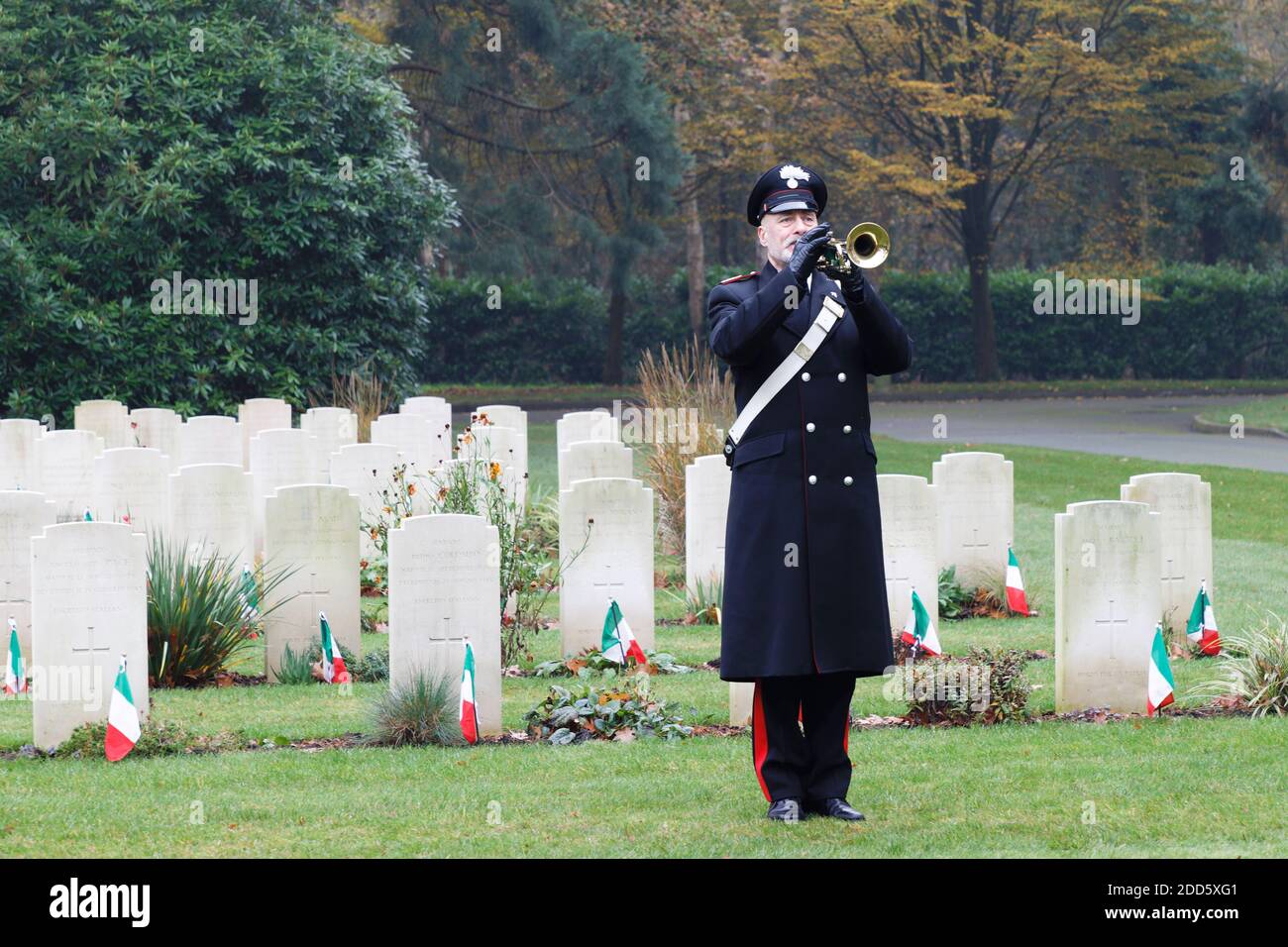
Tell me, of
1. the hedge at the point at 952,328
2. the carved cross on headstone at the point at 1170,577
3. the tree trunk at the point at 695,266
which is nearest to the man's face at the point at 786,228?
the carved cross on headstone at the point at 1170,577

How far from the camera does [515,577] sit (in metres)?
9.34

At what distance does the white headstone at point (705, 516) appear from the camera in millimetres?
9867

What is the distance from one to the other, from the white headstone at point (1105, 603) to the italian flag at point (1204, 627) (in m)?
1.46

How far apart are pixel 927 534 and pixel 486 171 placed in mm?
21107

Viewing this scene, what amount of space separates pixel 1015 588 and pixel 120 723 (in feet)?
18.9

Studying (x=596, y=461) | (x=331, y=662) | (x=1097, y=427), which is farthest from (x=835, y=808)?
(x=1097, y=427)

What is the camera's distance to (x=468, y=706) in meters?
7.11

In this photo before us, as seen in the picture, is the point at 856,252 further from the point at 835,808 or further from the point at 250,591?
the point at 250,591

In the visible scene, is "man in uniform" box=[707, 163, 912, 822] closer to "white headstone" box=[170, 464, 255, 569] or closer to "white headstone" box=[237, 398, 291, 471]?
"white headstone" box=[170, 464, 255, 569]

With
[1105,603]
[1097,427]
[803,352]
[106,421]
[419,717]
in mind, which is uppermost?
[1097,427]

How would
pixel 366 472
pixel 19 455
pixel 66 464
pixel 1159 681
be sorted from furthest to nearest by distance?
pixel 19 455, pixel 66 464, pixel 366 472, pixel 1159 681

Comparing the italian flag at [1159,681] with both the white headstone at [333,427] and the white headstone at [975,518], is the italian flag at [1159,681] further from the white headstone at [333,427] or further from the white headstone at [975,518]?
the white headstone at [333,427]

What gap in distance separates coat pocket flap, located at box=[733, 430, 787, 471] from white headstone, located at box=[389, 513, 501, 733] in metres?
1.83

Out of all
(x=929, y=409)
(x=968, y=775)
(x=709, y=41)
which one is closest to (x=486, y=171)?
(x=709, y=41)
